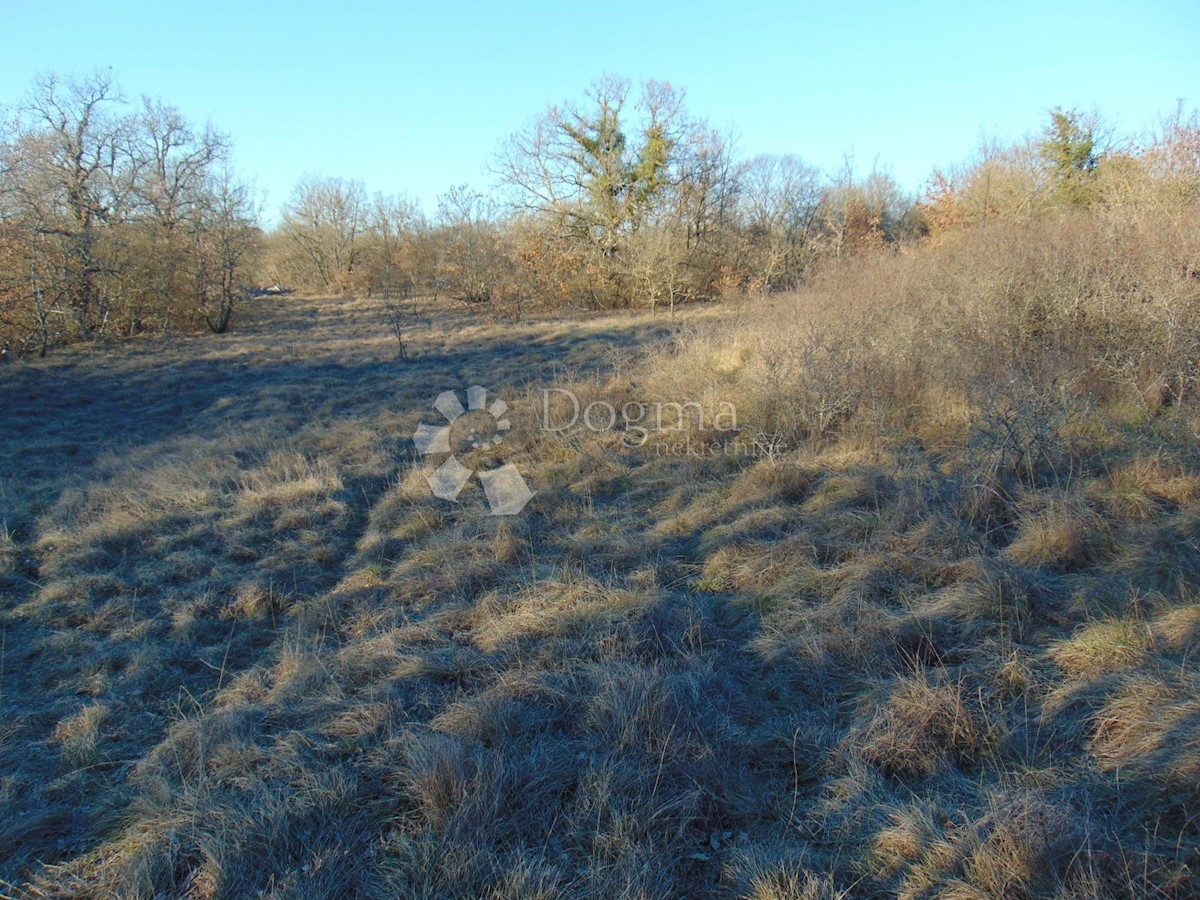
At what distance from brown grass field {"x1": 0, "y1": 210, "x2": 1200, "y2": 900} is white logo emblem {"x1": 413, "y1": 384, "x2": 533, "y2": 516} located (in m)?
0.21

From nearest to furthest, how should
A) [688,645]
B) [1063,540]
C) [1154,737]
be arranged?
[1154,737]
[688,645]
[1063,540]

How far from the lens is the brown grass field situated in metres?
2.12

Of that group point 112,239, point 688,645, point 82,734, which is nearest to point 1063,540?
point 688,645

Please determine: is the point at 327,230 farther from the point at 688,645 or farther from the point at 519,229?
the point at 688,645

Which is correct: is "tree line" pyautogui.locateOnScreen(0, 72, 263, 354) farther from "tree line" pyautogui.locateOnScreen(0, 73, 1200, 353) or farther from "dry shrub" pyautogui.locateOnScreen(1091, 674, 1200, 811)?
"dry shrub" pyautogui.locateOnScreen(1091, 674, 1200, 811)

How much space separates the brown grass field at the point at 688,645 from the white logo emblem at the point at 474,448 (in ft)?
0.68

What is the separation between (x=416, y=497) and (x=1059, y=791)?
5.12 m

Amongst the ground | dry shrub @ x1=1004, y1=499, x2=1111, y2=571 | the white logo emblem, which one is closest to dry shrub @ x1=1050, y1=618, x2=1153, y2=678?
the ground

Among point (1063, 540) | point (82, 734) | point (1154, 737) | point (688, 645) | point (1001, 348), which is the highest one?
point (1001, 348)

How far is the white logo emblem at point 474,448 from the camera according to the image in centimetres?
587

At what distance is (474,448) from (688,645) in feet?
15.2

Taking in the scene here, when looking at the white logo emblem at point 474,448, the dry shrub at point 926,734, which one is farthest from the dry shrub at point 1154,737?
the white logo emblem at point 474,448

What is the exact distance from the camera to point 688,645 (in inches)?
131

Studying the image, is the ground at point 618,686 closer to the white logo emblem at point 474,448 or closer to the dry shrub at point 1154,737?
the dry shrub at point 1154,737
